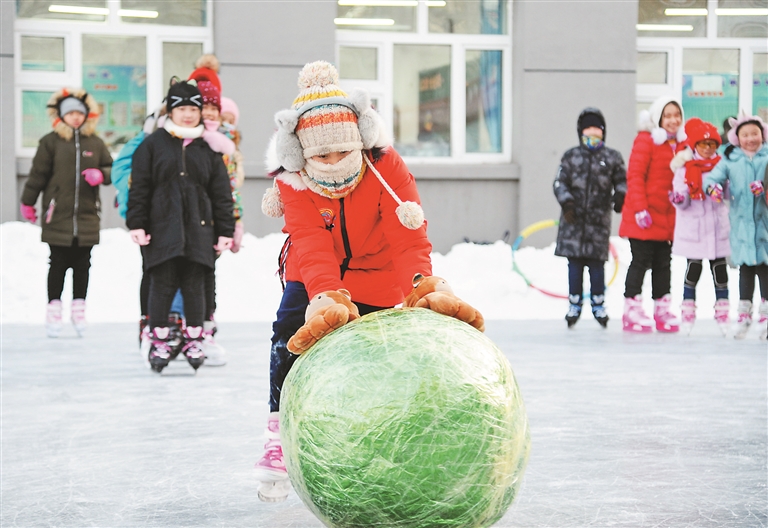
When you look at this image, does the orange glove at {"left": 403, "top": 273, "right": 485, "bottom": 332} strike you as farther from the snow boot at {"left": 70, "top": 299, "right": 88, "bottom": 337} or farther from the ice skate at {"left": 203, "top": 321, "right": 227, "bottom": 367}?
the snow boot at {"left": 70, "top": 299, "right": 88, "bottom": 337}

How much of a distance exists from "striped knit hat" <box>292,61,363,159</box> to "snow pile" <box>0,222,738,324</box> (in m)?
6.47

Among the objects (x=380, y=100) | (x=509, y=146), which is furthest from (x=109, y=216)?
(x=509, y=146)

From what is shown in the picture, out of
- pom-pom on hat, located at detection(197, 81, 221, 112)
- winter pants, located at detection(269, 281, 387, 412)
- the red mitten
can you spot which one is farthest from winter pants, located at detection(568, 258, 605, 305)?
the red mitten

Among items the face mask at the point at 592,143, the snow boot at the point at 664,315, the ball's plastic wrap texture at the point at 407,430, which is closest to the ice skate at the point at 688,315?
the snow boot at the point at 664,315

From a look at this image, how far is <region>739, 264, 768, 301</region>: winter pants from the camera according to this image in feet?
27.1

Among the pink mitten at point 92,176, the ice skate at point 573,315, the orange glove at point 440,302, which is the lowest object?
the ice skate at point 573,315

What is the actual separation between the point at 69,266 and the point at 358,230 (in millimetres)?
5444

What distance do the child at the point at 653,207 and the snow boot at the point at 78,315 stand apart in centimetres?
466

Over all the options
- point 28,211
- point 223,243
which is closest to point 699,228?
point 223,243

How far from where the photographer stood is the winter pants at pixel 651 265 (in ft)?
28.7

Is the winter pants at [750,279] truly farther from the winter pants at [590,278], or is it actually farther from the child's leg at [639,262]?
the winter pants at [590,278]

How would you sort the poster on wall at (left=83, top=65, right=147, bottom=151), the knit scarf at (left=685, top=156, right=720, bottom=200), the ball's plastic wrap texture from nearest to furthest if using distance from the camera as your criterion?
the ball's plastic wrap texture, the knit scarf at (left=685, top=156, right=720, bottom=200), the poster on wall at (left=83, top=65, right=147, bottom=151)

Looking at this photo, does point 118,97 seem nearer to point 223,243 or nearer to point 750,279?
point 223,243

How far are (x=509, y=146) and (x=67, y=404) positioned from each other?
920cm
